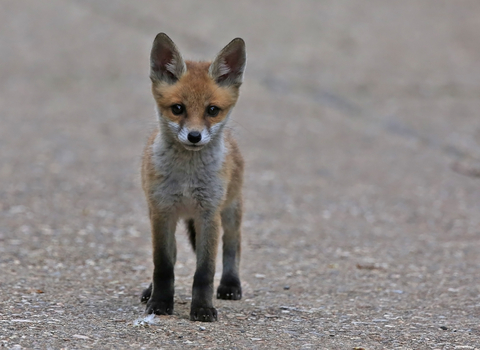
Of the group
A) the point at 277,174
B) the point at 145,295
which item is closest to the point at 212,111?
the point at 145,295

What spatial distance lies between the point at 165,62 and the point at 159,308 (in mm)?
1756

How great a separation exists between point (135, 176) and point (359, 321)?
5641mm

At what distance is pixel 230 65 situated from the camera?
532 centimetres

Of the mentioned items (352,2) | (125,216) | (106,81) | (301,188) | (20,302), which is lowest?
(20,302)

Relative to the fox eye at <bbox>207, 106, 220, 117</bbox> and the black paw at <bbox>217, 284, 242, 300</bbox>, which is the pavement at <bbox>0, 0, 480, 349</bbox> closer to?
the black paw at <bbox>217, 284, 242, 300</bbox>

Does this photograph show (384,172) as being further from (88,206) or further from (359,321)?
(359,321)

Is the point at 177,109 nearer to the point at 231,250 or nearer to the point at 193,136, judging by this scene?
the point at 193,136

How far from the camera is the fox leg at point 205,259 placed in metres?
5.08

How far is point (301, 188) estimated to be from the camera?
1031cm

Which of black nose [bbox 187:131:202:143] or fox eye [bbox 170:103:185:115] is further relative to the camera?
fox eye [bbox 170:103:185:115]

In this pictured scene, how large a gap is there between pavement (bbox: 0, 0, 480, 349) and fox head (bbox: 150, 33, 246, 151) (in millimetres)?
600

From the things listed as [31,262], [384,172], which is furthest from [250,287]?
[384,172]

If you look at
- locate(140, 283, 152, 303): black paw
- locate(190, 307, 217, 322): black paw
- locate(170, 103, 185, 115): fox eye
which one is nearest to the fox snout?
locate(170, 103, 185, 115): fox eye

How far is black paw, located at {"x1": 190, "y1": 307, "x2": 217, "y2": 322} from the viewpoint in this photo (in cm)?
497
